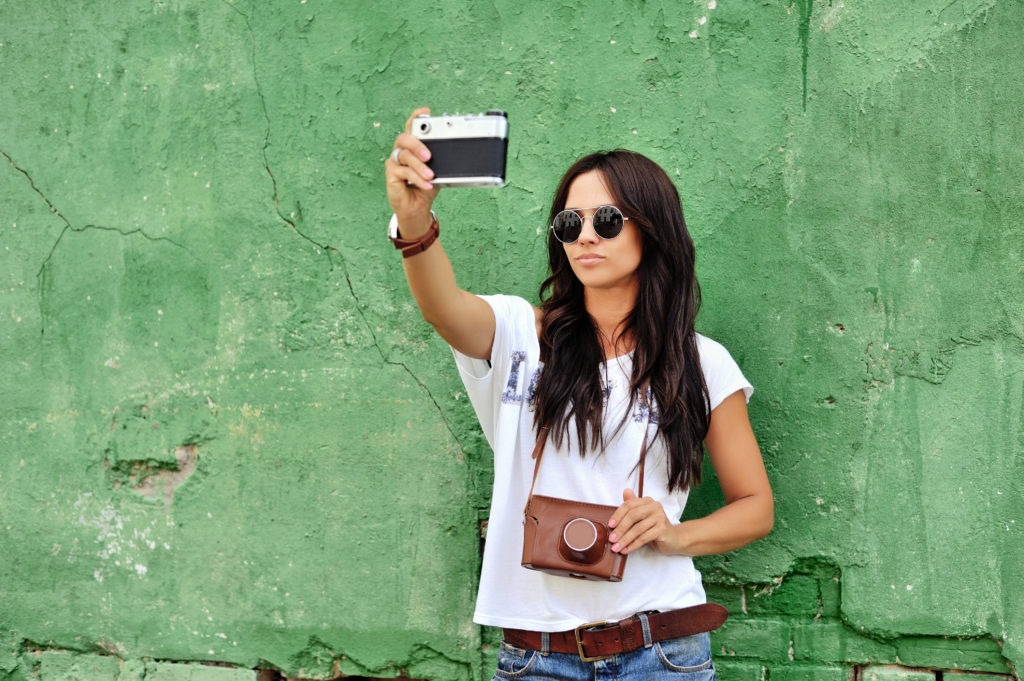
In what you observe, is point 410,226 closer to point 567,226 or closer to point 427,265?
point 427,265

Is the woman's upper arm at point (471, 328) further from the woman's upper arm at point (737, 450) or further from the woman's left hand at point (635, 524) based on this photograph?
the woman's upper arm at point (737, 450)

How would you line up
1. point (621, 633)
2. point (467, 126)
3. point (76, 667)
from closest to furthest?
point (467, 126) → point (621, 633) → point (76, 667)

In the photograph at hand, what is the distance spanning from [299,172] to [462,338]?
109 cm

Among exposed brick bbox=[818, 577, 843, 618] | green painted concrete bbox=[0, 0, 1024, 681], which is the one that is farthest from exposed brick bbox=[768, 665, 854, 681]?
exposed brick bbox=[818, 577, 843, 618]

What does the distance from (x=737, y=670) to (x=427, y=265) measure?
56.9 inches

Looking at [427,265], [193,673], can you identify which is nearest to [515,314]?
[427,265]

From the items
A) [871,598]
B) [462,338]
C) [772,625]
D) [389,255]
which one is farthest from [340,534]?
[871,598]

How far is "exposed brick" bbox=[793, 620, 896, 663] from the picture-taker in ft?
8.06

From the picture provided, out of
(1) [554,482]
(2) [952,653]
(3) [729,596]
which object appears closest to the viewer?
(1) [554,482]

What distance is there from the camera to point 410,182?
1732 millimetres

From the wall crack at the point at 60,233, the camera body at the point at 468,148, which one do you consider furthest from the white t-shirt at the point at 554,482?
the wall crack at the point at 60,233

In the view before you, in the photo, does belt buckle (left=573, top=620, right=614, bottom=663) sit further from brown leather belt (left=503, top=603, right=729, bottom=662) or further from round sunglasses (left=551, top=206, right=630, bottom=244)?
round sunglasses (left=551, top=206, right=630, bottom=244)

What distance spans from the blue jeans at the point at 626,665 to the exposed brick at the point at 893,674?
68cm

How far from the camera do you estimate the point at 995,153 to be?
2.38 m
